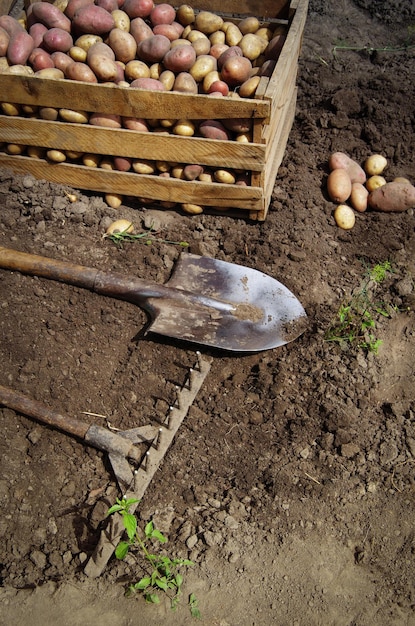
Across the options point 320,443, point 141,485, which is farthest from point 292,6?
point 141,485

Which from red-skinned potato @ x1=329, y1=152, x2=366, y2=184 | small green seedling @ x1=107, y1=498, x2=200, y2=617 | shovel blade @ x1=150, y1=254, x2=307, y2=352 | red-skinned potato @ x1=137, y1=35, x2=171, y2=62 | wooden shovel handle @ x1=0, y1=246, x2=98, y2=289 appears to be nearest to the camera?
small green seedling @ x1=107, y1=498, x2=200, y2=617

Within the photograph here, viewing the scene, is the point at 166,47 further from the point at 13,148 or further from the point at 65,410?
the point at 65,410

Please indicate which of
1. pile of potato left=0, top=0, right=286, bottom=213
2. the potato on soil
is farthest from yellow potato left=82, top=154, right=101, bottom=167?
the potato on soil

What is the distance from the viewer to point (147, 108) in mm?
2939

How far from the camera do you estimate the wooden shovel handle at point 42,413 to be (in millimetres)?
2480

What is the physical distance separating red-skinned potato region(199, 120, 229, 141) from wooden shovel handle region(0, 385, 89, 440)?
1.67 m

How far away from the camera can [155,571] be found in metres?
2.16

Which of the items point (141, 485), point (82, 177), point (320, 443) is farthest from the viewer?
point (82, 177)

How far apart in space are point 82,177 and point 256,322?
1452mm

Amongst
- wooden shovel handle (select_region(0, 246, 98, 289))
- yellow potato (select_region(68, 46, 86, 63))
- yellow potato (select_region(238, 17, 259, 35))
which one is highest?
yellow potato (select_region(238, 17, 259, 35))

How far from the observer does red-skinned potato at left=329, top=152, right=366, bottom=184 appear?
3.45 m

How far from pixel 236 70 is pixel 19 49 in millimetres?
1248

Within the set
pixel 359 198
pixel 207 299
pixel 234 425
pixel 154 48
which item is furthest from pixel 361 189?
pixel 234 425

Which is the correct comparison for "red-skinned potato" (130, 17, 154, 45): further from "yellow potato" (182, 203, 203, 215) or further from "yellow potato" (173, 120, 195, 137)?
"yellow potato" (182, 203, 203, 215)
